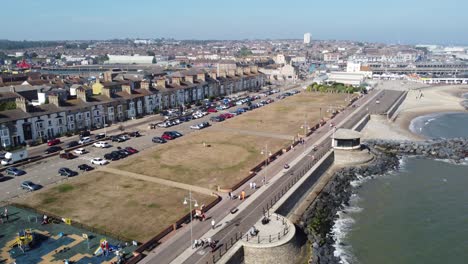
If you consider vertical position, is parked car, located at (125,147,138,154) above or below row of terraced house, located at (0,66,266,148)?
below

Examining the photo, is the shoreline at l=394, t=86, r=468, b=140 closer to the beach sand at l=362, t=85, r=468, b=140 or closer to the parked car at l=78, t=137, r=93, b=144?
the beach sand at l=362, t=85, r=468, b=140

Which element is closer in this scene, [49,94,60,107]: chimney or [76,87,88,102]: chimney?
[49,94,60,107]: chimney

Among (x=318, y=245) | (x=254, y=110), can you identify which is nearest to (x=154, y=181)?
(x=318, y=245)

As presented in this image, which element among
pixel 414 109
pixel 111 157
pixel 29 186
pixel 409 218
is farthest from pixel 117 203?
pixel 414 109

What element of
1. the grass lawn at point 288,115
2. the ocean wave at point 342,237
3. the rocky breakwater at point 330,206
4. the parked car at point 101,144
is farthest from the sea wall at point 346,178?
the parked car at point 101,144

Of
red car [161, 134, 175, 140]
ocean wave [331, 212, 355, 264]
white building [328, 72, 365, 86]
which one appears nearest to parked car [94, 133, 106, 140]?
red car [161, 134, 175, 140]

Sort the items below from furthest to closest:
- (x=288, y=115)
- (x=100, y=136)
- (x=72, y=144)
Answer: (x=288, y=115) → (x=100, y=136) → (x=72, y=144)

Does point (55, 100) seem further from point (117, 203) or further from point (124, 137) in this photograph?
point (117, 203)
